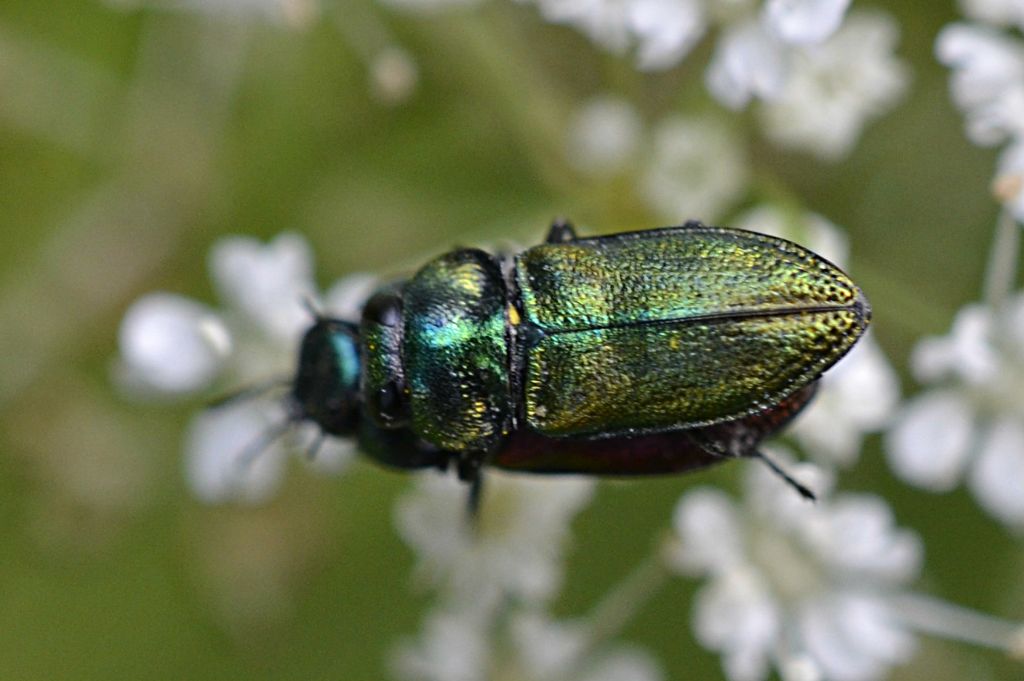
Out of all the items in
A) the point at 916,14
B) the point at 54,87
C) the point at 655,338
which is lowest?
the point at 54,87

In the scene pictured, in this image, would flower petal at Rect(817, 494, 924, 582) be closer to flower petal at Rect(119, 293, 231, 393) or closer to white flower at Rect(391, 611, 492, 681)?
white flower at Rect(391, 611, 492, 681)

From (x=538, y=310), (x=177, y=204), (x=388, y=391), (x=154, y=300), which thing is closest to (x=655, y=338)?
(x=538, y=310)

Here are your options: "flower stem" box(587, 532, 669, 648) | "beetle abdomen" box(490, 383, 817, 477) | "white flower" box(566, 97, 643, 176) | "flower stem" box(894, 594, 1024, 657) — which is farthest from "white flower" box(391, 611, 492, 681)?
"white flower" box(566, 97, 643, 176)

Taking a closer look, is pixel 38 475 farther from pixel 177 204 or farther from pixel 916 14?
pixel 916 14

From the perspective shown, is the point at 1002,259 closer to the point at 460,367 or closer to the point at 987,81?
the point at 987,81

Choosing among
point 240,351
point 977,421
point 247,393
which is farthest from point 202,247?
point 977,421

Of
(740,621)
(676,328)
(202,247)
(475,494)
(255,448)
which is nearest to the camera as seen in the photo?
(676,328)
